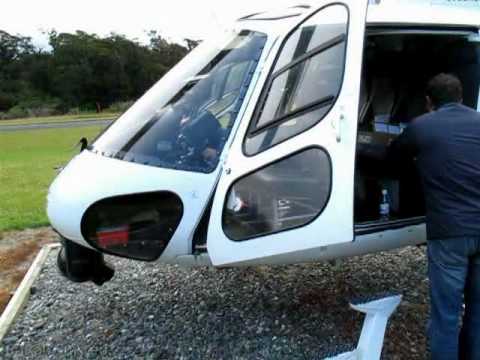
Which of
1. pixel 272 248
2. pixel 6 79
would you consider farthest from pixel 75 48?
pixel 272 248

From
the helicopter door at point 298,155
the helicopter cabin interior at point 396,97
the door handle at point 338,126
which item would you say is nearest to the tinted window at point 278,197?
the helicopter door at point 298,155

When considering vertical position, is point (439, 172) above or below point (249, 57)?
below

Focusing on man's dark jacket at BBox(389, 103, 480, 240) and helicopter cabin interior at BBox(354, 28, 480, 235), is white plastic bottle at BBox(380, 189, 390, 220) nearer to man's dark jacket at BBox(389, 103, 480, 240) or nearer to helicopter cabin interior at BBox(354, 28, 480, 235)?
helicopter cabin interior at BBox(354, 28, 480, 235)

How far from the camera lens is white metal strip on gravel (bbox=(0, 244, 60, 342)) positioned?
3783 mm

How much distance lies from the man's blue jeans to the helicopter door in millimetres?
614

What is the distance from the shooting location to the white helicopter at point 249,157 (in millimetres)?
2557

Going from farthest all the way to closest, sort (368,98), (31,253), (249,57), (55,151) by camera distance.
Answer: (55,151) < (31,253) < (368,98) < (249,57)

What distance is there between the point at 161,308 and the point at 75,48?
53.9m

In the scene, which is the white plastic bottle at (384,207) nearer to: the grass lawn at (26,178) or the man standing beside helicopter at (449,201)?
the man standing beside helicopter at (449,201)

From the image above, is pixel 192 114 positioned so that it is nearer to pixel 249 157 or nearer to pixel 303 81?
pixel 249 157

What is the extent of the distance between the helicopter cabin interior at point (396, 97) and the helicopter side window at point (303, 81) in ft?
1.39

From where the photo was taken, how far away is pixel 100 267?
3.40 m

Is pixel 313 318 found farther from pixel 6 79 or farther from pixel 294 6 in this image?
pixel 6 79

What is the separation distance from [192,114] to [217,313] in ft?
5.86
